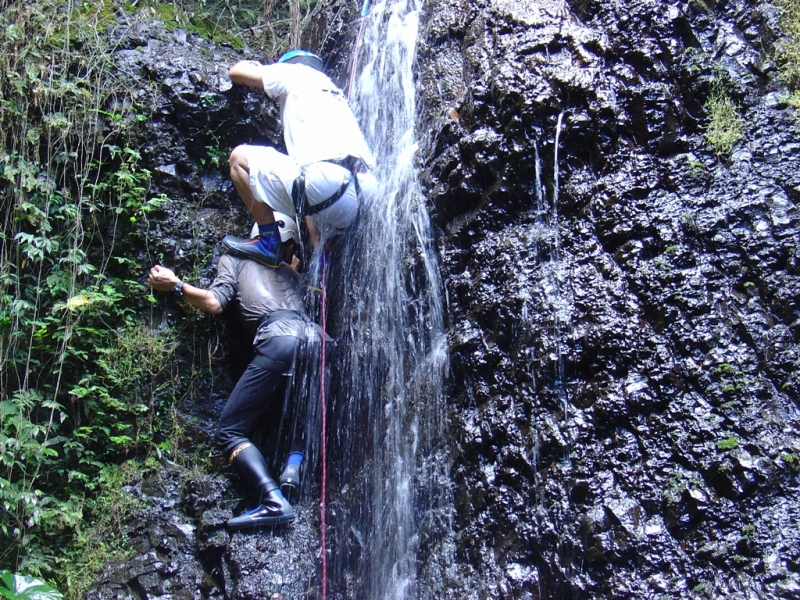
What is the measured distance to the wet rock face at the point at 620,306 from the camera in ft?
9.55

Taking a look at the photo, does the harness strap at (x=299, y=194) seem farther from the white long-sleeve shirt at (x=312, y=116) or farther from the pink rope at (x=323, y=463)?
the pink rope at (x=323, y=463)

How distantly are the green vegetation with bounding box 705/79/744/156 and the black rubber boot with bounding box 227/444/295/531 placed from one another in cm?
323

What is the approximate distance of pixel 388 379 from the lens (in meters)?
4.25

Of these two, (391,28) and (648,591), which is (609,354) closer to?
(648,591)

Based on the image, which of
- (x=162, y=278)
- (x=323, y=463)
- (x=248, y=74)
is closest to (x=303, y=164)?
(x=248, y=74)

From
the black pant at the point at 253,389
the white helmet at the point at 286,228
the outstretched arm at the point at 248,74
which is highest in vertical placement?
the outstretched arm at the point at 248,74

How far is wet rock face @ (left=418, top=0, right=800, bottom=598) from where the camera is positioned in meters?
2.91

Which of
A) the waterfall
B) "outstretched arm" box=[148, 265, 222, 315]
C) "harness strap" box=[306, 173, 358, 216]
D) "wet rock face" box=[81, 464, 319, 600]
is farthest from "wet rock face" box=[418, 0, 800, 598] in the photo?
"outstretched arm" box=[148, 265, 222, 315]

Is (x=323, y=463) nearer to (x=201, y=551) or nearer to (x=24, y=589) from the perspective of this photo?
(x=201, y=551)

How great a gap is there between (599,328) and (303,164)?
209 cm

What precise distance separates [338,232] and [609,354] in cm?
209

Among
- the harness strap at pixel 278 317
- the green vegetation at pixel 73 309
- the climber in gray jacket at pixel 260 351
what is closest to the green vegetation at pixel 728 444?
the climber in gray jacket at pixel 260 351

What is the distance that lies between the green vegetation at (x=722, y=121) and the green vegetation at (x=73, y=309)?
3386 millimetres

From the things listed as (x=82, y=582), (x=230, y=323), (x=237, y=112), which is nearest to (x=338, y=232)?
(x=230, y=323)
